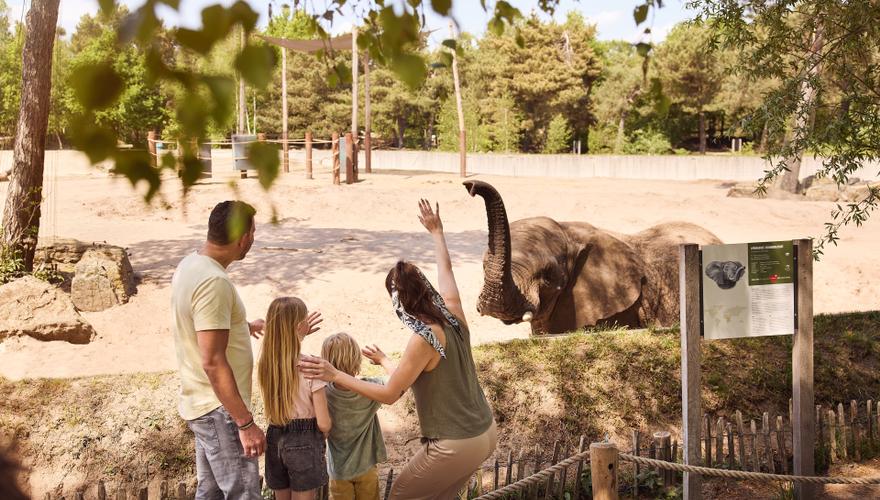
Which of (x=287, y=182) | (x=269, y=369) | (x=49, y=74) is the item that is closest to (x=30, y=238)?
(x=49, y=74)

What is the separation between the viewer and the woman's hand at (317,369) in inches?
153

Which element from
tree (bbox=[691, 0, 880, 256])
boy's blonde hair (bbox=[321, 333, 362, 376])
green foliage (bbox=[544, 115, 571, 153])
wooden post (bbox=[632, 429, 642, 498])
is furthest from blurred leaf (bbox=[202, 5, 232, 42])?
green foliage (bbox=[544, 115, 571, 153])

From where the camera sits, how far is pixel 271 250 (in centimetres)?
1666

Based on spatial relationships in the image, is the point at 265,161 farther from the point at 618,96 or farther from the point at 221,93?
the point at 618,96

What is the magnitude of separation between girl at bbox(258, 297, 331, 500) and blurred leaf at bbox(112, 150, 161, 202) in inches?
80.2

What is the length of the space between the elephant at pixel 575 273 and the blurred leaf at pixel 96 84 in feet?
19.3

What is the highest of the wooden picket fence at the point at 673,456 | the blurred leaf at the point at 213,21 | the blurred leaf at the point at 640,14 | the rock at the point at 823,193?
the blurred leaf at the point at 640,14

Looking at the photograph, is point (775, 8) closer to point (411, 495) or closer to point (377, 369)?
point (377, 369)

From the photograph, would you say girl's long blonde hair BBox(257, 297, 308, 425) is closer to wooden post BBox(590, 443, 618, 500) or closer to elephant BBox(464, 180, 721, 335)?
wooden post BBox(590, 443, 618, 500)

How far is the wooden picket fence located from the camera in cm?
558

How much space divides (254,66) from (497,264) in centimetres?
600

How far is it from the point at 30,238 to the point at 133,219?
30.5ft

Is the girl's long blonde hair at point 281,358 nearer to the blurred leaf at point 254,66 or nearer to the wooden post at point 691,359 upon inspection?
the blurred leaf at point 254,66

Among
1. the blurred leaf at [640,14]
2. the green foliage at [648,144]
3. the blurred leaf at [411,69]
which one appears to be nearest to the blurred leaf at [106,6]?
the blurred leaf at [411,69]
